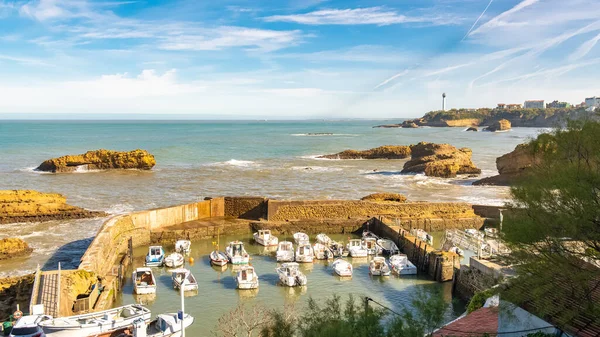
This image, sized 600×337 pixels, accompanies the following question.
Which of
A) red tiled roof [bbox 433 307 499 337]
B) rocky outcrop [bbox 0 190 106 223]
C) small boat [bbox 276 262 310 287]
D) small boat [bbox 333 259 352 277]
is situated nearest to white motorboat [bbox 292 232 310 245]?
small boat [bbox 333 259 352 277]

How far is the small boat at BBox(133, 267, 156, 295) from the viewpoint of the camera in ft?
68.0

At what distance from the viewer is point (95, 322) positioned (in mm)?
15352

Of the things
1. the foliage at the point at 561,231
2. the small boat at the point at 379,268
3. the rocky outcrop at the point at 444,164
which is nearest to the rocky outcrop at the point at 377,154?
the rocky outcrop at the point at 444,164

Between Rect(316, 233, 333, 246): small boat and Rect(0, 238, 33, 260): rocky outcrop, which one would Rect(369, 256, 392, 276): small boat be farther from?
Rect(0, 238, 33, 260): rocky outcrop

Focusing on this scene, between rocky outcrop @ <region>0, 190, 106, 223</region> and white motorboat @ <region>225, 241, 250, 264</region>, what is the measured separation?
15.3 metres

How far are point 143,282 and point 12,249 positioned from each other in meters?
10.2

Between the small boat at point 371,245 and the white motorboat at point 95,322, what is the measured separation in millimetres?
14439

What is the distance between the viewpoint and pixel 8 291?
20484mm

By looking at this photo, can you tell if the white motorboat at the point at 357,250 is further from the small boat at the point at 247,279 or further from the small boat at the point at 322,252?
the small boat at the point at 247,279

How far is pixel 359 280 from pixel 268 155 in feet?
230

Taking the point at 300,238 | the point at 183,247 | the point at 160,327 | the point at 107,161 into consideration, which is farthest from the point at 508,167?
the point at 107,161

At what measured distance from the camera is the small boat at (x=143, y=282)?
20734 mm

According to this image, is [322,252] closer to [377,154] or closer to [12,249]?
[12,249]

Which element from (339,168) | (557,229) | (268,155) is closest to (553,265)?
(557,229)
